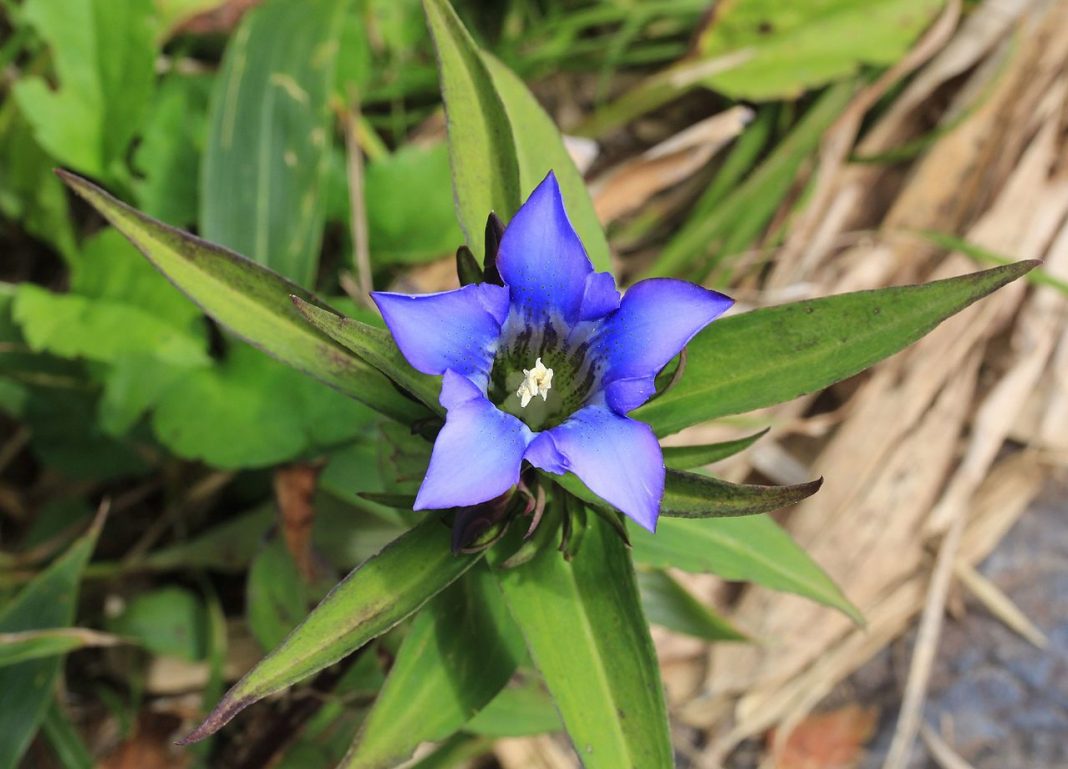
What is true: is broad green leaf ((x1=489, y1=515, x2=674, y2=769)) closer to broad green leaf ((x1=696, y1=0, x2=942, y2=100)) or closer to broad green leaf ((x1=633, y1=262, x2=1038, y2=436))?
broad green leaf ((x1=633, y1=262, x2=1038, y2=436))

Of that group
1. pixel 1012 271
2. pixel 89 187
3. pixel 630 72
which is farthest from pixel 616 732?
pixel 630 72

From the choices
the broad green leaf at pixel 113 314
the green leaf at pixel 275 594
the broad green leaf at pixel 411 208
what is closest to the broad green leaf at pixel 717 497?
the green leaf at pixel 275 594

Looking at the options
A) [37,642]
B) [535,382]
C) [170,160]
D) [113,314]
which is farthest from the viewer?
[170,160]

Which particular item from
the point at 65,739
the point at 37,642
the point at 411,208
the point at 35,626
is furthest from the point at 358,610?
the point at 411,208

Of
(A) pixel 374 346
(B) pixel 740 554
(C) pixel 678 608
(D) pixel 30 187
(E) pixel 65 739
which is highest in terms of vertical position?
(A) pixel 374 346

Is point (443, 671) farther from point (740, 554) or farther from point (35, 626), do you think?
point (35, 626)

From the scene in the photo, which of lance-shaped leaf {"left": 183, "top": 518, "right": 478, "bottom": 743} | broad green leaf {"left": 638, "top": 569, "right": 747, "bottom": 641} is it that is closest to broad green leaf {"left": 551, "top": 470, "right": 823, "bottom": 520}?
lance-shaped leaf {"left": 183, "top": 518, "right": 478, "bottom": 743}

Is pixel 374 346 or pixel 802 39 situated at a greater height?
pixel 374 346

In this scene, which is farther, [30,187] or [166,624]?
[30,187]
